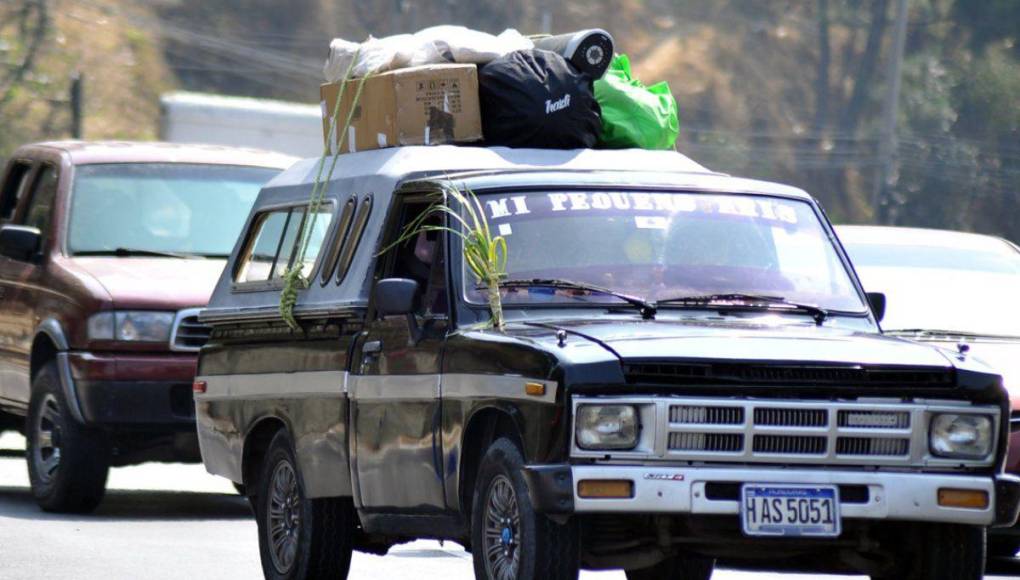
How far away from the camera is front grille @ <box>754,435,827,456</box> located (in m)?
6.50

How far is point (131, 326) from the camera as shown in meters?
11.6

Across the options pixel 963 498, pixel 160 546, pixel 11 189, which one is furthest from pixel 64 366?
pixel 963 498

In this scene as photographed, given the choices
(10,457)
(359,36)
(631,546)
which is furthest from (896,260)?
(359,36)

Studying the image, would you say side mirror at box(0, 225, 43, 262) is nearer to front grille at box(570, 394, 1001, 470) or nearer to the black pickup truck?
the black pickup truck

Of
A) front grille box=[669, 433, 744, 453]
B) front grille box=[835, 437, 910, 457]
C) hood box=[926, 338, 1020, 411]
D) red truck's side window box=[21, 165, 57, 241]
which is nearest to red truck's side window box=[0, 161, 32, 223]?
red truck's side window box=[21, 165, 57, 241]

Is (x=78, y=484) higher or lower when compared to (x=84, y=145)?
lower

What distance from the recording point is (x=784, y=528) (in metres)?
6.38

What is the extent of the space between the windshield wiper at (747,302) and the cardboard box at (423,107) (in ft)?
6.06

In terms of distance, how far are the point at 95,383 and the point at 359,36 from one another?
5085 centimetres

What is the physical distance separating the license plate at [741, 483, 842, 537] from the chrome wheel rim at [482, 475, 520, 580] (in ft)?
2.47

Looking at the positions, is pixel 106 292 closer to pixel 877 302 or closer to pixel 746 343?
pixel 877 302

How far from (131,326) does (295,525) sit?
10.7 feet

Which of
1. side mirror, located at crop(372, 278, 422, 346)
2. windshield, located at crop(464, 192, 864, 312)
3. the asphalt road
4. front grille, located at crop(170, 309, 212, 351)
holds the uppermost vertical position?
windshield, located at crop(464, 192, 864, 312)

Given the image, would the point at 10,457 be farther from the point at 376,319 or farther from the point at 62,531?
the point at 376,319
